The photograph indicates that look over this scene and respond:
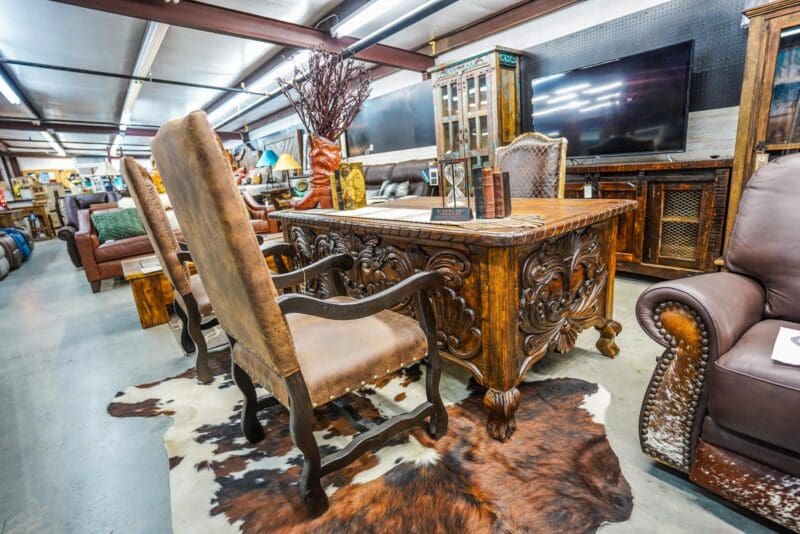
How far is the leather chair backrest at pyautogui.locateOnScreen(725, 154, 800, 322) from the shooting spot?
3.84 feet

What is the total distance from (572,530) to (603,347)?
111 cm

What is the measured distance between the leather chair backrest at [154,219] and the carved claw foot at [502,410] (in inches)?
59.4

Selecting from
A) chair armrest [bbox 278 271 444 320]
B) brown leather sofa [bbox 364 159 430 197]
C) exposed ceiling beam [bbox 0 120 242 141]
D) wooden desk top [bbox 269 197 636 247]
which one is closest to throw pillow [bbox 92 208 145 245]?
brown leather sofa [bbox 364 159 430 197]

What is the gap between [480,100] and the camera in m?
4.29

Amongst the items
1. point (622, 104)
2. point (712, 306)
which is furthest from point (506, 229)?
point (622, 104)

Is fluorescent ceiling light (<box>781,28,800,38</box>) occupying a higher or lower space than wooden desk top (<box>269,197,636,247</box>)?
higher

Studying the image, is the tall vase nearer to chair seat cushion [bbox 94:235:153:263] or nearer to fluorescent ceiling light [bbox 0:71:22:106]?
chair seat cushion [bbox 94:235:153:263]

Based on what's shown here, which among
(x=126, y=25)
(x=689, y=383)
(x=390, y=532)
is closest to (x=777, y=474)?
(x=689, y=383)

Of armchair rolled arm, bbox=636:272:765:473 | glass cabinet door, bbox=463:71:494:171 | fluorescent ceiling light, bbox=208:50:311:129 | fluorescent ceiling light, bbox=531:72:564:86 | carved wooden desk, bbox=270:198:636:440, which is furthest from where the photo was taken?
fluorescent ceiling light, bbox=208:50:311:129

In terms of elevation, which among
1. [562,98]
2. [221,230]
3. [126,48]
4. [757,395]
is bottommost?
[757,395]

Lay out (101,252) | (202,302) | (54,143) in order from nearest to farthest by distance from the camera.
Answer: (202,302) → (101,252) → (54,143)

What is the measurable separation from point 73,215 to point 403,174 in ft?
16.4

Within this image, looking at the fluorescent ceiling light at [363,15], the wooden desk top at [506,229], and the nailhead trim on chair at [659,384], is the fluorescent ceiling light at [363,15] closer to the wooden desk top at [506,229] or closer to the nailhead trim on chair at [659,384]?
the wooden desk top at [506,229]

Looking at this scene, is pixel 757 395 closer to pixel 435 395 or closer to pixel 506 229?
pixel 506 229
